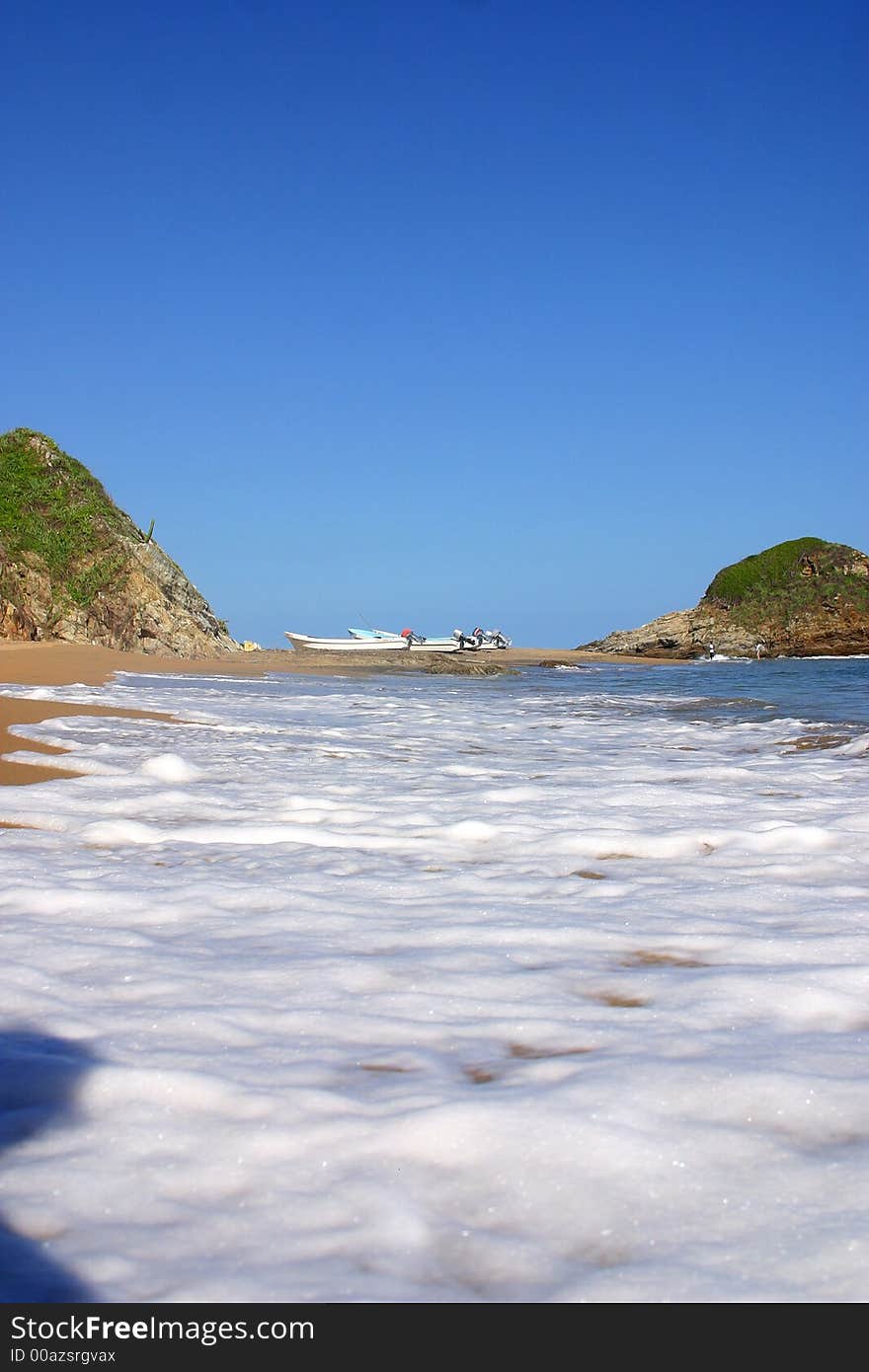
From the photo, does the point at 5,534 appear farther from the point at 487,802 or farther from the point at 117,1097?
the point at 117,1097

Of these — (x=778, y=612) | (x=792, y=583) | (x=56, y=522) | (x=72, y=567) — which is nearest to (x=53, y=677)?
(x=72, y=567)

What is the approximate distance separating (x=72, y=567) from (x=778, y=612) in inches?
1652

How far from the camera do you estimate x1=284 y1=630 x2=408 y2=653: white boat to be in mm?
37750

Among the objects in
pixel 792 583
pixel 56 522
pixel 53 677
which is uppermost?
pixel 792 583

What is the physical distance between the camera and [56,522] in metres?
25.0

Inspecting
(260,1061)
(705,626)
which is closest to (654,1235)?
(260,1061)

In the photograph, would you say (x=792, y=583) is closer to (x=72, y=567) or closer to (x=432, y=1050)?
(x=72, y=567)

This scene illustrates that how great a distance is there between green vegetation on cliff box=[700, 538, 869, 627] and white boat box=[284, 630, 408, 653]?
81.5 ft

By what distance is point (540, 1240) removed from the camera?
1.34 metres

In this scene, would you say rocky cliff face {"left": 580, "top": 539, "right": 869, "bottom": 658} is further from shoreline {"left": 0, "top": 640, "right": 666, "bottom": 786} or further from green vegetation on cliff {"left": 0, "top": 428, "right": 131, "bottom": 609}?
shoreline {"left": 0, "top": 640, "right": 666, "bottom": 786}

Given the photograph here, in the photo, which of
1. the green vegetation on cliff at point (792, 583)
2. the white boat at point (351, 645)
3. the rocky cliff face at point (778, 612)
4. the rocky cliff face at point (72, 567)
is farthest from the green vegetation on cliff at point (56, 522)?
the green vegetation on cliff at point (792, 583)

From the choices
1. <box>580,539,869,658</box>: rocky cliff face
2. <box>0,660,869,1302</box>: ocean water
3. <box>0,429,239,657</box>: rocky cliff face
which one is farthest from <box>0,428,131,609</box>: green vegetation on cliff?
<box>580,539,869,658</box>: rocky cliff face

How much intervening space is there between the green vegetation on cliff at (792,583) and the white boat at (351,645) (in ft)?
81.5

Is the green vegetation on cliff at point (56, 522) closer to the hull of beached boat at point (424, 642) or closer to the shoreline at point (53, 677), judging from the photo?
the shoreline at point (53, 677)
